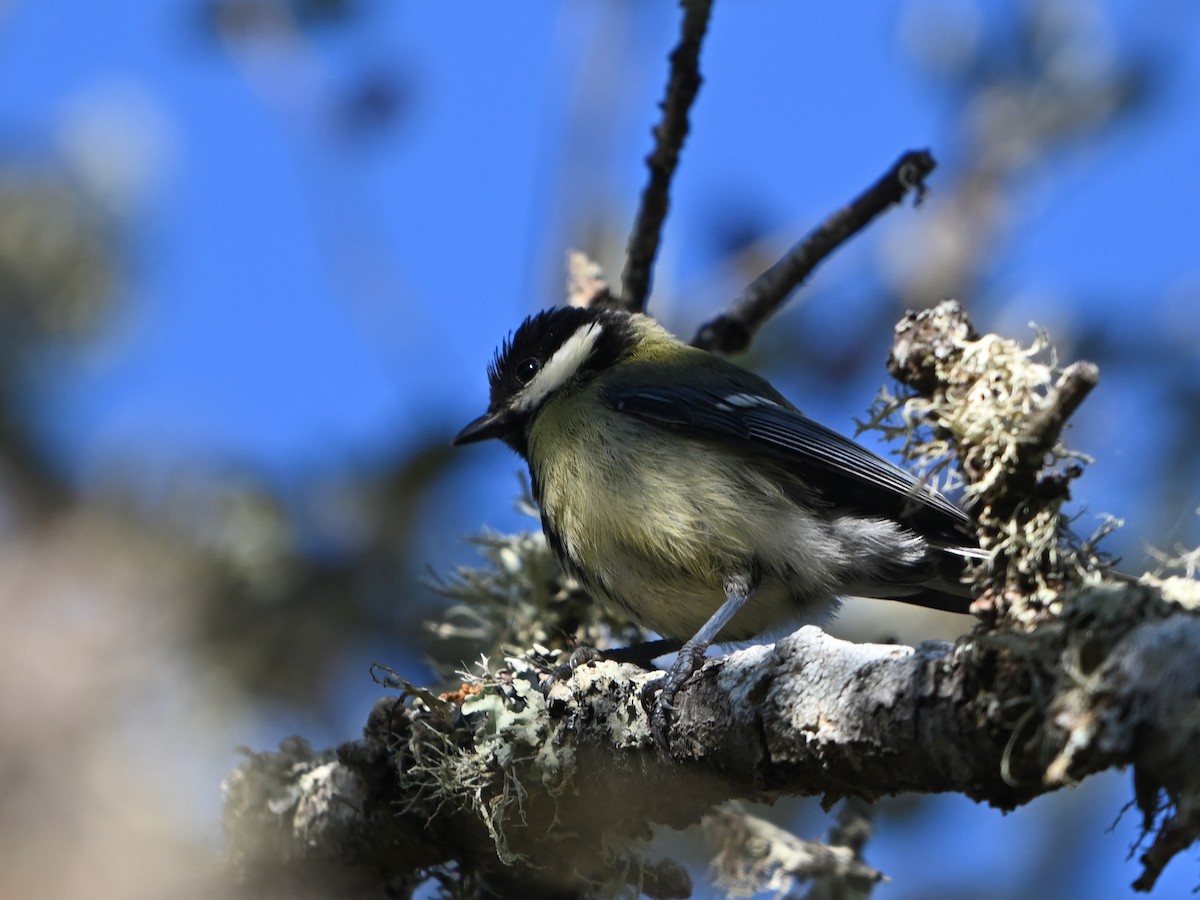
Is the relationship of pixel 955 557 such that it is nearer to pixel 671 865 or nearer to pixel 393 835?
pixel 671 865

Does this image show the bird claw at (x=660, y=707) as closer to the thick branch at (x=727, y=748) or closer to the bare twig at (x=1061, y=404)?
the thick branch at (x=727, y=748)

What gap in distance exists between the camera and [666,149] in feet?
15.2

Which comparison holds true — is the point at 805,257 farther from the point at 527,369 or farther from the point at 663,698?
the point at 663,698

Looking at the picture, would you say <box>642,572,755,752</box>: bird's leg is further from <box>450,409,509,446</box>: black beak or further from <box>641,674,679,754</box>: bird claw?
<box>450,409,509,446</box>: black beak

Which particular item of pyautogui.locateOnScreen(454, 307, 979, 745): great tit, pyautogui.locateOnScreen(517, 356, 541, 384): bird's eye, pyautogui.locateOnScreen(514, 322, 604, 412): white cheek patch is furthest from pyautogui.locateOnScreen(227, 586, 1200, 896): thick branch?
pyautogui.locateOnScreen(517, 356, 541, 384): bird's eye

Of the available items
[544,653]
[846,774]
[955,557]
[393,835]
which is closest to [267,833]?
[393,835]

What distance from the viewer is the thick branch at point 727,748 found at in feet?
6.69

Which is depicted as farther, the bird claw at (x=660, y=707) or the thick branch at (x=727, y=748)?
the bird claw at (x=660, y=707)

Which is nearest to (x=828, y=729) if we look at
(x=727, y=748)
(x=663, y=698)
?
(x=727, y=748)

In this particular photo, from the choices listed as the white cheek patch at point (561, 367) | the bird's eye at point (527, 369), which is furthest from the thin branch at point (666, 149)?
the bird's eye at point (527, 369)

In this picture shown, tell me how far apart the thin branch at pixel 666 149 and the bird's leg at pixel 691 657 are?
1552mm

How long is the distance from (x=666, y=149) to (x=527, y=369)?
0.95 meters

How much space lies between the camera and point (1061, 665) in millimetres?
2107

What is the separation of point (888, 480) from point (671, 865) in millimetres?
1248
